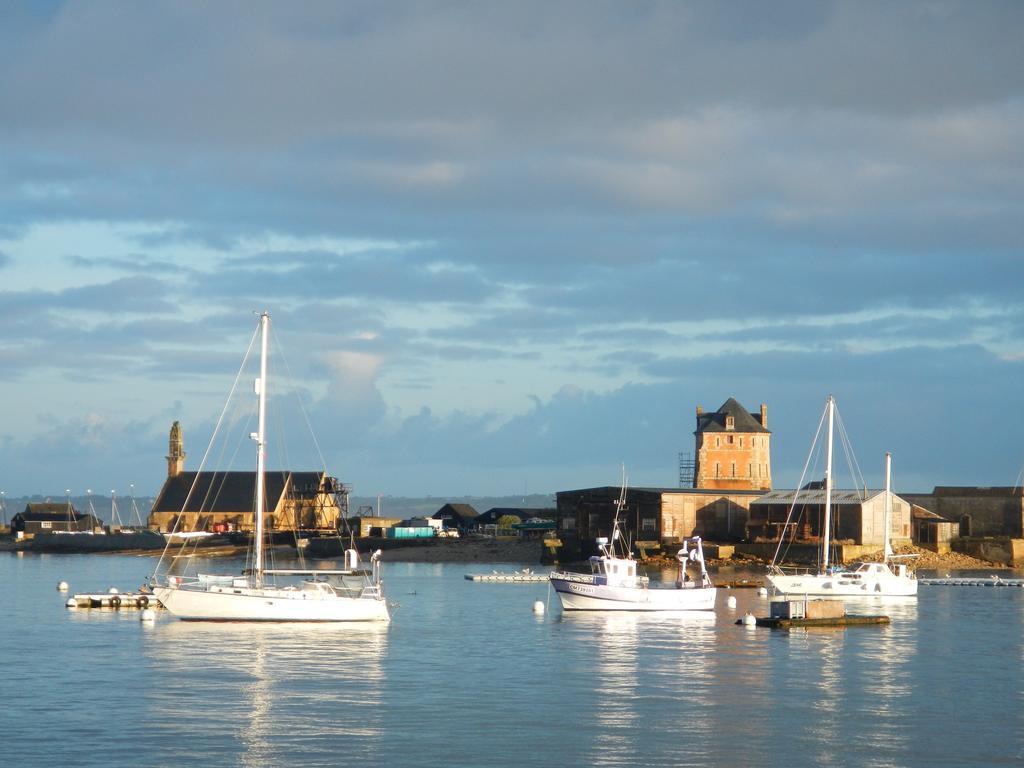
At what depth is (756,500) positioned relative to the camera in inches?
4759

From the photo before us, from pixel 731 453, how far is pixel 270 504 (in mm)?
51743

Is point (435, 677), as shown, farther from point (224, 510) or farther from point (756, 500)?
point (224, 510)

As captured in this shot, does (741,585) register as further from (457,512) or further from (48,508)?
(48,508)

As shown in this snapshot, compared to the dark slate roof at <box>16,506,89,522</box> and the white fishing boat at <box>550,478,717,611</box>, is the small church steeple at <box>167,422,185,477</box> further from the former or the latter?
the white fishing boat at <box>550,478,717,611</box>

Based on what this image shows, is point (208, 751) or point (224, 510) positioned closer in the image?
point (208, 751)

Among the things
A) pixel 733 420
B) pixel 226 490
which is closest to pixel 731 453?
pixel 733 420

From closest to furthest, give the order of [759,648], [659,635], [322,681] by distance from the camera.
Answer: [322,681] < [759,648] < [659,635]

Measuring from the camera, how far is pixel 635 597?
69.9 metres

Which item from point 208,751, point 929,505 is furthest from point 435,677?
point 929,505

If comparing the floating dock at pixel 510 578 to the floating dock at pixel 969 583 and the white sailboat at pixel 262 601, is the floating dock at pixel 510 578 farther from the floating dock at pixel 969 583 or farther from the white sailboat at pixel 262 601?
the white sailboat at pixel 262 601

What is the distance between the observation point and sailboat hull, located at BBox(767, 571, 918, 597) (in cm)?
8312

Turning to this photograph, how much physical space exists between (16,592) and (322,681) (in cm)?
5016

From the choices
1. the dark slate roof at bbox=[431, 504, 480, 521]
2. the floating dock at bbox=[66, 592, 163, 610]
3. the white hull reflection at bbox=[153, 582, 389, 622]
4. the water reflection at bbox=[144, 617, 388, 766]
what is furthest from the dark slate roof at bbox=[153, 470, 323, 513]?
the water reflection at bbox=[144, 617, 388, 766]

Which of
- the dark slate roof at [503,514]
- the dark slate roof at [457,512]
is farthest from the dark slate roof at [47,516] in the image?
the dark slate roof at [503,514]
